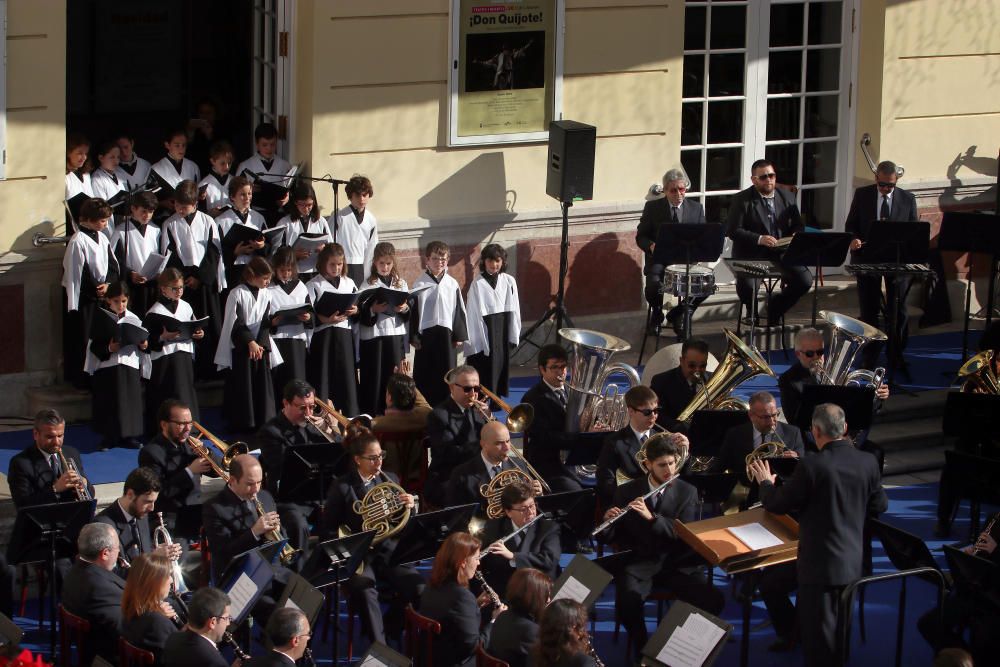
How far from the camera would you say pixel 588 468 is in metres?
12.1

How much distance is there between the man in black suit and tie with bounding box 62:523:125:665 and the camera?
9.16 metres

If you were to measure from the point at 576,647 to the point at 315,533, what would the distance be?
11.7ft

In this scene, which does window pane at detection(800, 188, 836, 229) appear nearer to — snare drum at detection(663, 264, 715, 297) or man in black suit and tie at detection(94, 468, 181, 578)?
snare drum at detection(663, 264, 715, 297)

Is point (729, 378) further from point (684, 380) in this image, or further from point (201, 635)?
point (201, 635)

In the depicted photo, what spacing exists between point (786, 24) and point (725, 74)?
82cm

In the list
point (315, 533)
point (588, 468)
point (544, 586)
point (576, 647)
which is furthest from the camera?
point (588, 468)

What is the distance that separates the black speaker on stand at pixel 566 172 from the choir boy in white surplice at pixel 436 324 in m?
1.14

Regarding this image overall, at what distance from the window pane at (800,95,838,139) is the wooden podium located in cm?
703

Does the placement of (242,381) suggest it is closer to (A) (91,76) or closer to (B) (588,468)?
(B) (588,468)

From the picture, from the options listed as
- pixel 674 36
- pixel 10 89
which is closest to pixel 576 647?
pixel 10 89

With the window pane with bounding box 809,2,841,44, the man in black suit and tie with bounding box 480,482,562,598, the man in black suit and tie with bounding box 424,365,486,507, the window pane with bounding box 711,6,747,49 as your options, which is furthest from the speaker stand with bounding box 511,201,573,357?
the man in black suit and tie with bounding box 480,482,562,598

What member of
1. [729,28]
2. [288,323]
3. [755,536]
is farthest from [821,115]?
[755,536]

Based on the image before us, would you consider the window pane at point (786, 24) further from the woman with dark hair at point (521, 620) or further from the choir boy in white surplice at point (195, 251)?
the woman with dark hair at point (521, 620)

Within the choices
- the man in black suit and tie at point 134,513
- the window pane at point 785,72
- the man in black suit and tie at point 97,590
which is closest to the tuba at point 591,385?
the man in black suit and tie at point 134,513
